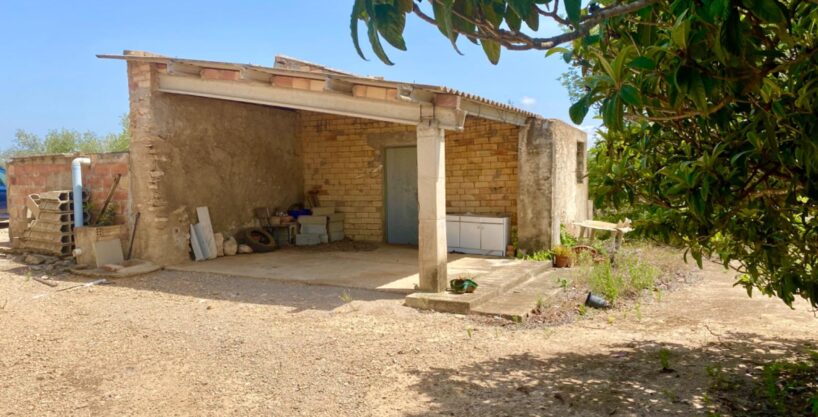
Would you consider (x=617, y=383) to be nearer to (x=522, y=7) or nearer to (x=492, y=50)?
(x=492, y=50)

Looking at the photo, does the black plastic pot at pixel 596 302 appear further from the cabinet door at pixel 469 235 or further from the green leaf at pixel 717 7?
the green leaf at pixel 717 7

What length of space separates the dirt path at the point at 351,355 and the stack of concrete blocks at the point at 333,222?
4227mm

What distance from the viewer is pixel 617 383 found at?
12.6 ft

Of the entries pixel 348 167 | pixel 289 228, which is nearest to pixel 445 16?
pixel 289 228

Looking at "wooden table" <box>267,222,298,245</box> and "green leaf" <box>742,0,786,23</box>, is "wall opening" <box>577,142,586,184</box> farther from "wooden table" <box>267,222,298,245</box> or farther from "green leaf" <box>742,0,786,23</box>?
"green leaf" <box>742,0,786,23</box>

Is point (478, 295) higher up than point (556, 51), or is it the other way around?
point (556, 51)

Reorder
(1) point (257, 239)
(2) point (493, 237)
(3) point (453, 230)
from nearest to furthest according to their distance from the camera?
(2) point (493, 237), (3) point (453, 230), (1) point (257, 239)

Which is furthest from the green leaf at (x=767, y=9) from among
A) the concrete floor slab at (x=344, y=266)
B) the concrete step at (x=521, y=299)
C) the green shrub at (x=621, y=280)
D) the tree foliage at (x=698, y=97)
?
the concrete floor slab at (x=344, y=266)

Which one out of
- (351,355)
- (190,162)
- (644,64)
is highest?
(190,162)

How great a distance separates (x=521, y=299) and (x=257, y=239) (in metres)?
5.81

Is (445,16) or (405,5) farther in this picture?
(405,5)

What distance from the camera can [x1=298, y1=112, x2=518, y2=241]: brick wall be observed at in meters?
10.1

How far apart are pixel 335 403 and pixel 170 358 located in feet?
5.75

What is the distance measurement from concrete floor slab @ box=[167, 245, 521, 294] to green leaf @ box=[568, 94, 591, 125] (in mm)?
5098
